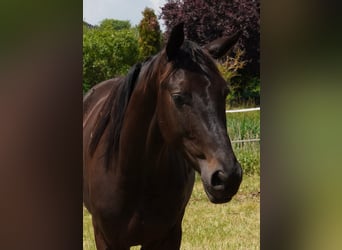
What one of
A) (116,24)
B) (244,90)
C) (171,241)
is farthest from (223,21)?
(171,241)

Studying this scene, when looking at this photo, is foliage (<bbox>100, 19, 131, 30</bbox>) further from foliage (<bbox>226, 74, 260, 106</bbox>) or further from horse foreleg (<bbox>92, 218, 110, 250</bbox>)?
horse foreleg (<bbox>92, 218, 110, 250</bbox>)

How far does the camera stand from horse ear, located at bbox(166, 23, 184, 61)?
143cm

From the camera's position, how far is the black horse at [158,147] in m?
1.43

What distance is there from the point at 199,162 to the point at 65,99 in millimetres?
417

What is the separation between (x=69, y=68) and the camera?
1403mm

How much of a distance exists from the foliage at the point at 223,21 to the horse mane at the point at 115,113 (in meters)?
0.30

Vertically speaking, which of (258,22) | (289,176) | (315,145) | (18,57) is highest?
(258,22)

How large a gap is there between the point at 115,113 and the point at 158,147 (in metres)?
0.19

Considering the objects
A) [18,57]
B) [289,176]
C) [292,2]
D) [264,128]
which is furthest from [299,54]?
[18,57]

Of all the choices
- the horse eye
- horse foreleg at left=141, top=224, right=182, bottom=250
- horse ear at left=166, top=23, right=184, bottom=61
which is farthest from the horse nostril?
horse foreleg at left=141, top=224, right=182, bottom=250

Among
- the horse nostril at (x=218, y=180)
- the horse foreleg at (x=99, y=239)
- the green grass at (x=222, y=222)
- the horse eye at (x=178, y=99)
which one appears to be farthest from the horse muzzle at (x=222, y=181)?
the horse foreleg at (x=99, y=239)

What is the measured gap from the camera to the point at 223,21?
1.89 m

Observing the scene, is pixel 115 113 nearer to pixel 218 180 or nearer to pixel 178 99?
pixel 178 99

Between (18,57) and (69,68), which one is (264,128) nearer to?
(69,68)
